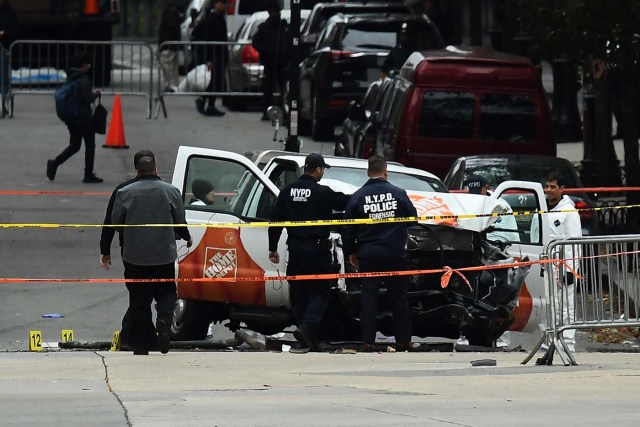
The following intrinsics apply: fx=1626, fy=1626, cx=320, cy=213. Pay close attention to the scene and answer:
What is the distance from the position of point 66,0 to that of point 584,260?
20.9 m

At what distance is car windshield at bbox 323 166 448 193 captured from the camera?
1427 centimetres

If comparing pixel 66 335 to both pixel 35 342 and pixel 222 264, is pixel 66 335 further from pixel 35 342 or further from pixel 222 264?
pixel 222 264

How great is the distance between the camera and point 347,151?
21312 mm

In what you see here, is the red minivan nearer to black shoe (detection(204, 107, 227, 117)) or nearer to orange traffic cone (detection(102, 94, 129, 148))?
orange traffic cone (detection(102, 94, 129, 148))

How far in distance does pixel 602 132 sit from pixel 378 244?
361 inches

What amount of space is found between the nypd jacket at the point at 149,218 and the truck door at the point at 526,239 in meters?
2.81

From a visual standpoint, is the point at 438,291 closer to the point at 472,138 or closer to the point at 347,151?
the point at 472,138

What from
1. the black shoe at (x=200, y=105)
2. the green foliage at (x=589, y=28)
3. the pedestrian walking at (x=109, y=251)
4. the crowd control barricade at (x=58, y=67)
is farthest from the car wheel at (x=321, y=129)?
the pedestrian walking at (x=109, y=251)

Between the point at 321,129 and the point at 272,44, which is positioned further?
the point at 272,44

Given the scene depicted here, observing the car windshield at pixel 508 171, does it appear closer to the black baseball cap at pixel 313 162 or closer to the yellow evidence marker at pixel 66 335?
the black baseball cap at pixel 313 162

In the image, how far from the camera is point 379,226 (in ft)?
42.1

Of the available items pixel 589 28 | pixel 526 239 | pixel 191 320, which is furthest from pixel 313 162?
pixel 589 28

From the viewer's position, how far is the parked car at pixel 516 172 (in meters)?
16.0

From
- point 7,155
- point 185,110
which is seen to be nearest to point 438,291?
point 7,155
